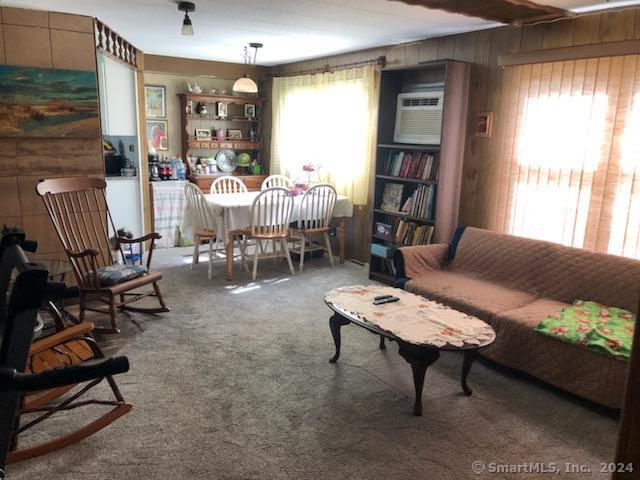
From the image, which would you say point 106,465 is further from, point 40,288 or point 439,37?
point 439,37

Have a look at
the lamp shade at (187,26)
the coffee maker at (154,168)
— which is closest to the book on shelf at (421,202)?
the lamp shade at (187,26)

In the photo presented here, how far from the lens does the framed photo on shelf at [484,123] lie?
153 inches

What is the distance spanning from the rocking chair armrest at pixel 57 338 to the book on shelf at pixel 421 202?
2957 mm

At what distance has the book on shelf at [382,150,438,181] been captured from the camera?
4.27m

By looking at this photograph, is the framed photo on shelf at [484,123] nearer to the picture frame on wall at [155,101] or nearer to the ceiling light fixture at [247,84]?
the ceiling light fixture at [247,84]

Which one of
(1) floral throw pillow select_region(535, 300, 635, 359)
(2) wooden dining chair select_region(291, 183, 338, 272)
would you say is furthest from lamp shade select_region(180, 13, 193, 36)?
(1) floral throw pillow select_region(535, 300, 635, 359)

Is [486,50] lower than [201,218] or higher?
higher

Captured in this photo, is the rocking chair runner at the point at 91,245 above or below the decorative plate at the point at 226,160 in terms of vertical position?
below

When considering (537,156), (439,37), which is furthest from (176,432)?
(439,37)

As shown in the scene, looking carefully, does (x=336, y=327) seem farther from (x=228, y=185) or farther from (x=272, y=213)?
(x=228, y=185)

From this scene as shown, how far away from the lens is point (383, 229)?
4.83 m

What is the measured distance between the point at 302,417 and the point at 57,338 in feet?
3.95

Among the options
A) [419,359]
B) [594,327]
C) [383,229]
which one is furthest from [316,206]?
[594,327]

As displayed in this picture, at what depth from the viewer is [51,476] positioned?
196 centimetres
